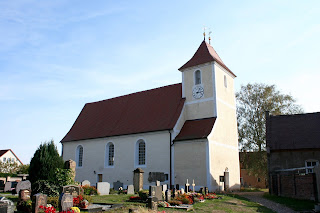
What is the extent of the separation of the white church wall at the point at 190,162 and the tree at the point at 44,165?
9126 mm

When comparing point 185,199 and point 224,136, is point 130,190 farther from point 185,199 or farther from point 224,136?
point 224,136

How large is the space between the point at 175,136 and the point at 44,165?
10.7 meters

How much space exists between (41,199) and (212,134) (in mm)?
14002

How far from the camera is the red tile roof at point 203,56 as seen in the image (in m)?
25.7

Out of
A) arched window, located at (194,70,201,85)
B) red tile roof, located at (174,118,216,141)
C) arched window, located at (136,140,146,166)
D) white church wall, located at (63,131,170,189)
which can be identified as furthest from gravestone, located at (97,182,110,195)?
arched window, located at (194,70,201,85)

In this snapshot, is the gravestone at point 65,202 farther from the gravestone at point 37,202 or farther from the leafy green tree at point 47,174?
the leafy green tree at point 47,174

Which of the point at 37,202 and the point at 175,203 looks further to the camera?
the point at 175,203

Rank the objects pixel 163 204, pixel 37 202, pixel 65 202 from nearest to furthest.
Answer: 1. pixel 65 202
2. pixel 37 202
3. pixel 163 204

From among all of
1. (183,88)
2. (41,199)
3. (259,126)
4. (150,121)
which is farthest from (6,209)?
(259,126)

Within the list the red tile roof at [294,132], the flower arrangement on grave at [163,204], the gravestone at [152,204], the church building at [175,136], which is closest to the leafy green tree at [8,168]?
the church building at [175,136]

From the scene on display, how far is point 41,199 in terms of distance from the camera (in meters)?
11.6

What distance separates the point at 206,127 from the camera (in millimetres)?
23141

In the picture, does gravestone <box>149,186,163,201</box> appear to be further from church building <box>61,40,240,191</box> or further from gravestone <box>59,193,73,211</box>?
church building <box>61,40,240,191</box>

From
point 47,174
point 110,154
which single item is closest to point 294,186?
point 47,174
